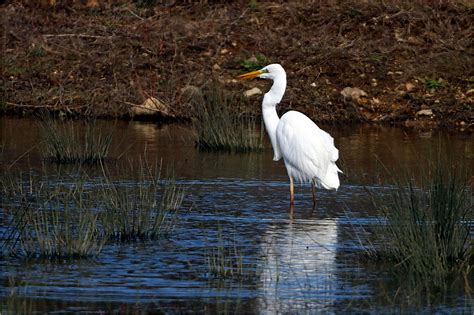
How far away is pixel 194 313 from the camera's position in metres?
6.45

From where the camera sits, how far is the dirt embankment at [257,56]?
700 inches

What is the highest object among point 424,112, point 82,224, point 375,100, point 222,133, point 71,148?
point 375,100

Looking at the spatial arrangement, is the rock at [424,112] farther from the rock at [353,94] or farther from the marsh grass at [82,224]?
the marsh grass at [82,224]

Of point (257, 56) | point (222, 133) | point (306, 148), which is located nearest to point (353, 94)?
point (257, 56)

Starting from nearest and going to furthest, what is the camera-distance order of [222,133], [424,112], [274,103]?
[274,103]
[222,133]
[424,112]

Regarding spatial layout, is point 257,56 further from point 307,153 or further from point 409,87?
point 307,153

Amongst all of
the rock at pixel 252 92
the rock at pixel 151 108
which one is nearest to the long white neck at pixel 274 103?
the rock at pixel 151 108

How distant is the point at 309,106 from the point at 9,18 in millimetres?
6768

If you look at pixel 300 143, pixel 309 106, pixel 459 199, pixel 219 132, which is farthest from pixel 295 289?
pixel 309 106

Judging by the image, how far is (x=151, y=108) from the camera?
17.6 metres

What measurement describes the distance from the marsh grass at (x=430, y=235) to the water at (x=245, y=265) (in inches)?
6.7

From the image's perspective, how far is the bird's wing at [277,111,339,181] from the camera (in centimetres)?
1084

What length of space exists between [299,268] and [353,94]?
10328mm

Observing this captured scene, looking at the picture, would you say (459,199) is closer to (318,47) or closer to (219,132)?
(219,132)
